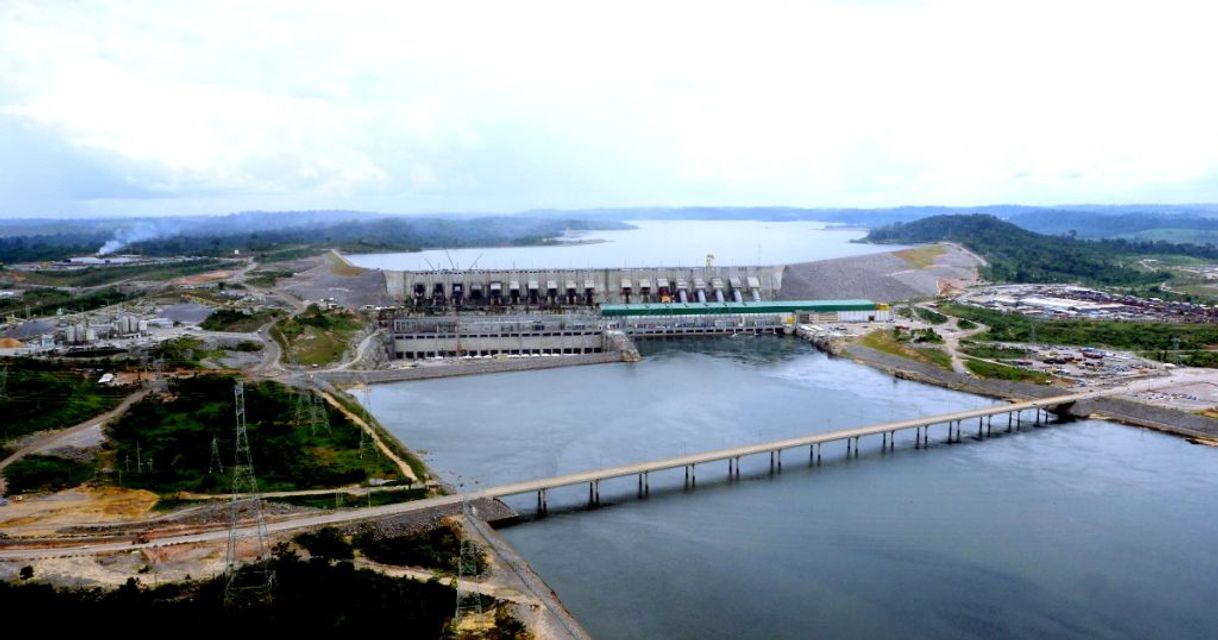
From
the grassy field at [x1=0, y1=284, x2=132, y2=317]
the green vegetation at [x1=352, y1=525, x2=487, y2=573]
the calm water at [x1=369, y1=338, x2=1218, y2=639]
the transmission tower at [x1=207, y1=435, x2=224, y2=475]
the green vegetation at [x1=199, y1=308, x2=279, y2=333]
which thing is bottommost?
the calm water at [x1=369, y1=338, x2=1218, y2=639]

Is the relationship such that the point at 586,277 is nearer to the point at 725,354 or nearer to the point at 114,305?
the point at 725,354

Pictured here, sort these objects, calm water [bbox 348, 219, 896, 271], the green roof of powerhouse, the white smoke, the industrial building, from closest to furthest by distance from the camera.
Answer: the industrial building < the green roof of powerhouse < calm water [bbox 348, 219, 896, 271] < the white smoke

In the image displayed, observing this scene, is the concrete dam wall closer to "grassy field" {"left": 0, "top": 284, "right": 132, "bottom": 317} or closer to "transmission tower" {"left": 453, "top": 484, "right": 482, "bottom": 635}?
"grassy field" {"left": 0, "top": 284, "right": 132, "bottom": 317}

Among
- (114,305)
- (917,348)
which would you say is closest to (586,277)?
(917,348)

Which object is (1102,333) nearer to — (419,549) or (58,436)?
(419,549)

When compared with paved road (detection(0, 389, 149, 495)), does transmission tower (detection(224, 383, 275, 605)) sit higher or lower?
lower

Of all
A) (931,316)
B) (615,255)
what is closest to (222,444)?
(931,316)

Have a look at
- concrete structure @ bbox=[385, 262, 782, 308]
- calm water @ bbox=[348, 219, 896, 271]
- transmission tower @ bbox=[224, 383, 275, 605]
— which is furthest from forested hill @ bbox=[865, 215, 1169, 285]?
transmission tower @ bbox=[224, 383, 275, 605]
